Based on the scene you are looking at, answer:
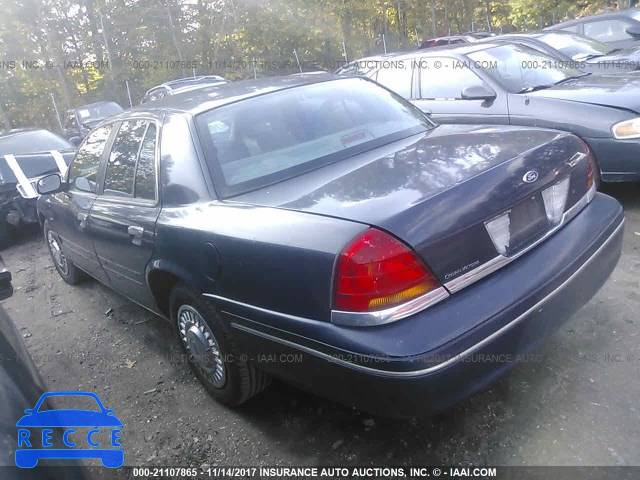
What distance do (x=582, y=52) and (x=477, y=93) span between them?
3.62m

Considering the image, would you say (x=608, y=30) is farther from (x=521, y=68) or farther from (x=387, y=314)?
(x=387, y=314)

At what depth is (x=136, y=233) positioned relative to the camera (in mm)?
3102

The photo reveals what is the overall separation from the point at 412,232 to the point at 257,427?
4.80ft

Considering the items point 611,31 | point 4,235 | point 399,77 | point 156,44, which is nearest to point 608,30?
point 611,31

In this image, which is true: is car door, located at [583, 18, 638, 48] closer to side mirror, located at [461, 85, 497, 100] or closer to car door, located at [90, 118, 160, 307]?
side mirror, located at [461, 85, 497, 100]

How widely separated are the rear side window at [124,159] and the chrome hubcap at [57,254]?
1978 millimetres

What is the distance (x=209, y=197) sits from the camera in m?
2.61

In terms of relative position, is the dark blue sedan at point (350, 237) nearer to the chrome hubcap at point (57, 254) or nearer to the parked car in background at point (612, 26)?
the chrome hubcap at point (57, 254)

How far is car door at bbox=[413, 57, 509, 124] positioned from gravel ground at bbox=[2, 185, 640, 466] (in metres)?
2.08

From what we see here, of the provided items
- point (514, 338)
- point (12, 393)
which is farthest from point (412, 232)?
point (12, 393)

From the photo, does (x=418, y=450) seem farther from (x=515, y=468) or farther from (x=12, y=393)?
(x=12, y=393)

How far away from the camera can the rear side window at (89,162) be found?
3824 mm

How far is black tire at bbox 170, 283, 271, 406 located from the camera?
2.65 meters

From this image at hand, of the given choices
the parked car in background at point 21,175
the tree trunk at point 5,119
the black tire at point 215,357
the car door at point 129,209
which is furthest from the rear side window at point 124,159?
the tree trunk at point 5,119
